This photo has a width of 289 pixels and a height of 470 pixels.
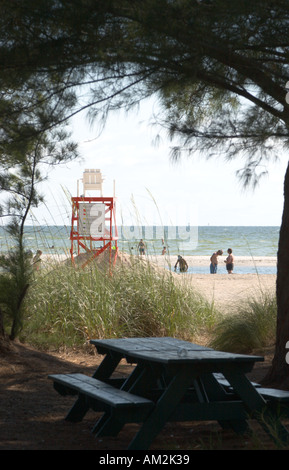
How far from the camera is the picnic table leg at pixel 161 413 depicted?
2.78 m

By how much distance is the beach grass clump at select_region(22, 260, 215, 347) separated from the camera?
261 inches

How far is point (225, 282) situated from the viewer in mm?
16859

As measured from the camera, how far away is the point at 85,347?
21.6 ft

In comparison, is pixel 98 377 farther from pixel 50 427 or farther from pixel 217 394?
pixel 217 394

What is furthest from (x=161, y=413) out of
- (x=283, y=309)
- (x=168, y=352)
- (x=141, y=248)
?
(x=141, y=248)

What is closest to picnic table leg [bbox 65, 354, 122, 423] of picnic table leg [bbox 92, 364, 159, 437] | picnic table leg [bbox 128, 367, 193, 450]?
picnic table leg [bbox 92, 364, 159, 437]

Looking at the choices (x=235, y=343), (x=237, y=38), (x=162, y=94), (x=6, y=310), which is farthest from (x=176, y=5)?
(x=235, y=343)

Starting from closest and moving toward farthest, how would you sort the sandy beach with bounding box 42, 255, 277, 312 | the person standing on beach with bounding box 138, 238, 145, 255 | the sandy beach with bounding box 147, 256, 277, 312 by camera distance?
the person standing on beach with bounding box 138, 238, 145, 255, the sandy beach with bounding box 42, 255, 277, 312, the sandy beach with bounding box 147, 256, 277, 312

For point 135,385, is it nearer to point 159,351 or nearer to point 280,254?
point 159,351

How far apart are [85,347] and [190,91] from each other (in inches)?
116

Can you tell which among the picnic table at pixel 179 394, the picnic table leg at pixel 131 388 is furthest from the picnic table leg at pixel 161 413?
the picnic table leg at pixel 131 388

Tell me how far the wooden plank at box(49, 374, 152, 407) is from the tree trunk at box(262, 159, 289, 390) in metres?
1.44

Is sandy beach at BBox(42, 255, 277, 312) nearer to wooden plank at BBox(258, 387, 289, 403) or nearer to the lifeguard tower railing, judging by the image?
the lifeguard tower railing

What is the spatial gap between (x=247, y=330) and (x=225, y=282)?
10.5 metres
